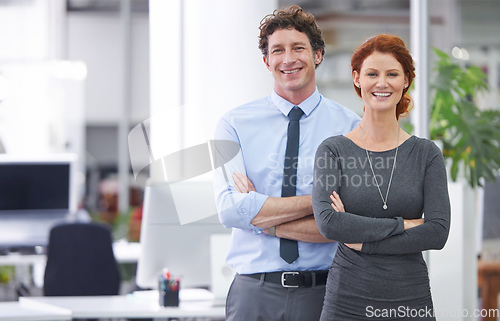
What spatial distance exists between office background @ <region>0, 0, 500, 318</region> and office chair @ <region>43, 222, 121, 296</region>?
695 millimetres

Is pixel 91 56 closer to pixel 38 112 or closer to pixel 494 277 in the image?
pixel 38 112

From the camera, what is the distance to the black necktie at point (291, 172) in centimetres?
215

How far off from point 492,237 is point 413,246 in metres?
2.41

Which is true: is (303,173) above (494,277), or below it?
above

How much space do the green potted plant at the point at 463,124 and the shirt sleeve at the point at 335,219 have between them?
190 cm

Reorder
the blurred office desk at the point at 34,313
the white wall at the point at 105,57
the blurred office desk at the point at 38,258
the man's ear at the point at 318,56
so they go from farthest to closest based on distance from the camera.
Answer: the white wall at the point at 105,57 < the blurred office desk at the point at 38,258 < the blurred office desk at the point at 34,313 < the man's ear at the point at 318,56

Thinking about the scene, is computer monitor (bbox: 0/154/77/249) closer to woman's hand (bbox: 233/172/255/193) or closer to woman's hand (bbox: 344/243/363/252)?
woman's hand (bbox: 233/172/255/193)

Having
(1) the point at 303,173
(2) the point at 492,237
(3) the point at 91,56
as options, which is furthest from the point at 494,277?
(3) the point at 91,56

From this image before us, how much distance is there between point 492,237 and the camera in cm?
403

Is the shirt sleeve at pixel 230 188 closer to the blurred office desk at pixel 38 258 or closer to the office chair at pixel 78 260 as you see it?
the office chair at pixel 78 260

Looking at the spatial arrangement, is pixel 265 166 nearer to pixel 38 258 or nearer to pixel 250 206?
pixel 250 206

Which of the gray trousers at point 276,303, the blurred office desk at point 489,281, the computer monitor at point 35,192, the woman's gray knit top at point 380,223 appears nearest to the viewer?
the woman's gray knit top at point 380,223

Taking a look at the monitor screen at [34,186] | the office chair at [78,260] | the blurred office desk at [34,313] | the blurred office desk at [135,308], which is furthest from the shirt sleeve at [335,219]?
the monitor screen at [34,186]

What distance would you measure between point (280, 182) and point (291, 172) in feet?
0.17
